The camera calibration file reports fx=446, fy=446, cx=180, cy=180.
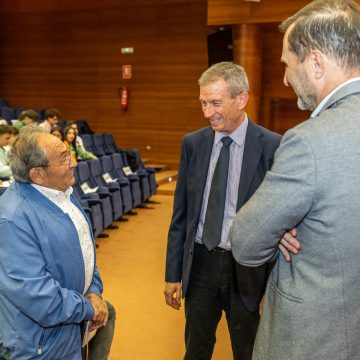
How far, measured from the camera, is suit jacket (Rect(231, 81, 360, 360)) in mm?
850

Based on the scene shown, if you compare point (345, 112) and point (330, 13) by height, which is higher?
point (330, 13)

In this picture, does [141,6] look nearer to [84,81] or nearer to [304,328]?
[84,81]

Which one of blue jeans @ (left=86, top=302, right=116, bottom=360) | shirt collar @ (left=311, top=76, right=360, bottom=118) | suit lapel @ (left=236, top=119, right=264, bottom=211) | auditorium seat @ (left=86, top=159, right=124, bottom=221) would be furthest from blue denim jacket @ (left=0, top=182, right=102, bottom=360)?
auditorium seat @ (left=86, top=159, right=124, bottom=221)

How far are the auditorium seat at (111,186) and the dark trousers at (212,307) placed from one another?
4101mm

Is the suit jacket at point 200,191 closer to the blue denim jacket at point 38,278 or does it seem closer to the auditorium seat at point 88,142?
the blue denim jacket at point 38,278

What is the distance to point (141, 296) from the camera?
387 cm

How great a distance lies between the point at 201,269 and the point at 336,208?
42.8 inches

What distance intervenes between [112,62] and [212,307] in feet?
32.7

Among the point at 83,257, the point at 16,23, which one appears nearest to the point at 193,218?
the point at 83,257

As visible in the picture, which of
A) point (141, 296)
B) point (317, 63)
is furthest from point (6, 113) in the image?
point (317, 63)

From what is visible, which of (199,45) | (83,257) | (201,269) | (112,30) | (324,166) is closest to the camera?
(324,166)

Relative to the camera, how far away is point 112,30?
35.9ft

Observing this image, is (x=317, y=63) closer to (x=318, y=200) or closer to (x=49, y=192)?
(x=318, y=200)

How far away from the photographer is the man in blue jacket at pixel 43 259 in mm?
1551
